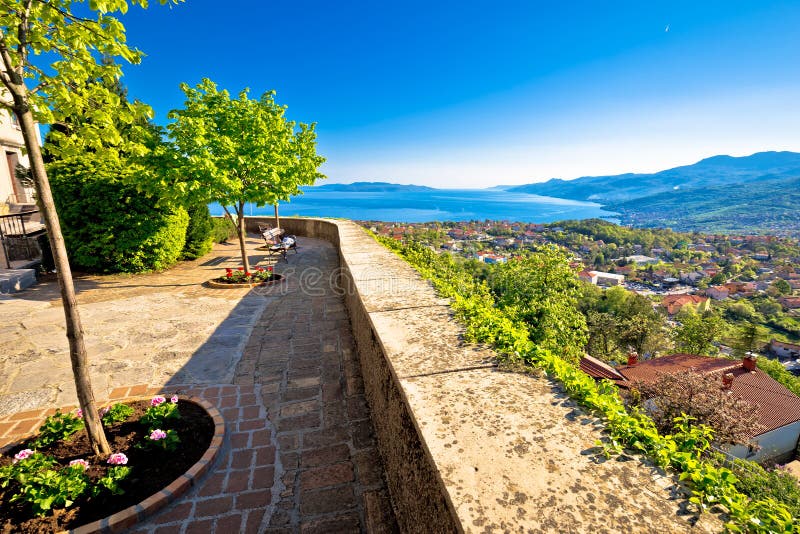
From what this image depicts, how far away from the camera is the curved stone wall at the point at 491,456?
1.25 m

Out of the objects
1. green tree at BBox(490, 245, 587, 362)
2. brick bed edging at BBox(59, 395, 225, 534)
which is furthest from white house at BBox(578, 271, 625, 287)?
brick bed edging at BBox(59, 395, 225, 534)

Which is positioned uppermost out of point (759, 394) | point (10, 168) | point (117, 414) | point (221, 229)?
point (10, 168)

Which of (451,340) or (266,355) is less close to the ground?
(451,340)

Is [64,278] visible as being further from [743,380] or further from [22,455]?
[743,380]

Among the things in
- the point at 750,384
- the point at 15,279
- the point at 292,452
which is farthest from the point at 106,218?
the point at 750,384

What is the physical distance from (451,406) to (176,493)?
8.04 feet

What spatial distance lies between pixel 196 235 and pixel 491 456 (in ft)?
46.0

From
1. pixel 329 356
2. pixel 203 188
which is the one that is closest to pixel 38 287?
pixel 203 188

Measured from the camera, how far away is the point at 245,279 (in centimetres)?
953

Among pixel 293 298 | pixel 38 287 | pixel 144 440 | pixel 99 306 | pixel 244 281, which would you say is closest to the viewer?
pixel 144 440

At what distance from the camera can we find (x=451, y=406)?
1.93 metres

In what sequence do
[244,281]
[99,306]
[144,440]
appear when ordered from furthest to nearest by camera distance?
[244,281]
[99,306]
[144,440]

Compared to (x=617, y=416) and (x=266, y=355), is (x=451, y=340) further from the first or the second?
(x=266, y=355)

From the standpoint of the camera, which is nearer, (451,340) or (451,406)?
(451,406)
